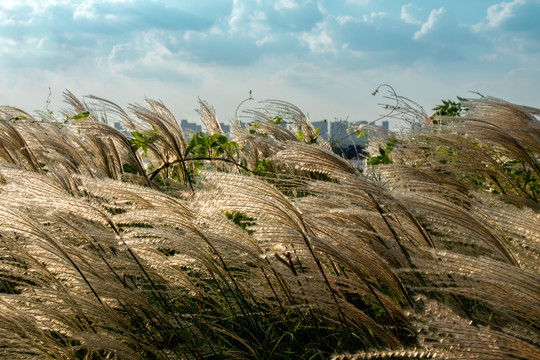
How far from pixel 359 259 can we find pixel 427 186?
35 cm

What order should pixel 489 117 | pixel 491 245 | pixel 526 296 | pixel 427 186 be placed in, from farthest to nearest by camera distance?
1. pixel 489 117
2. pixel 427 186
3. pixel 491 245
4. pixel 526 296

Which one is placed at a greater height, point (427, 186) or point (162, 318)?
point (427, 186)

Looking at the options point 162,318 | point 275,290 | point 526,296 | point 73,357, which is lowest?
point 73,357

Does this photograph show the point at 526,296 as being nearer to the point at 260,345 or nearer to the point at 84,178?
the point at 260,345

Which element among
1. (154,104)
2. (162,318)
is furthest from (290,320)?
(154,104)

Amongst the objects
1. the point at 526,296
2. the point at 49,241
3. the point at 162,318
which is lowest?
the point at 162,318

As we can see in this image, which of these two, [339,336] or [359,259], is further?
[339,336]

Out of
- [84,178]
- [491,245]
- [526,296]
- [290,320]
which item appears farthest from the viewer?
[290,320]

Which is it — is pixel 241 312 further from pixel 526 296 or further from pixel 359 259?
pixel 526 296

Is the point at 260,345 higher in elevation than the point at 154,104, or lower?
lower

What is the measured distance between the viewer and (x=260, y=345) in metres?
1.97

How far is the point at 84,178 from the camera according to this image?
75.7 inches

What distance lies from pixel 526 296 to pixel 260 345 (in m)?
1.02

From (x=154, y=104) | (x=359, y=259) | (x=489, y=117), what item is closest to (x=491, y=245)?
(x=359, y=259)
